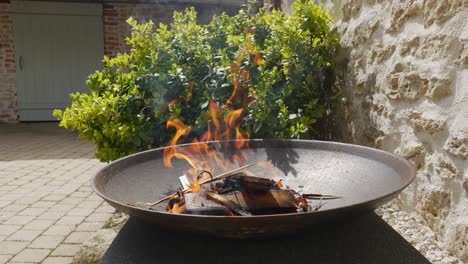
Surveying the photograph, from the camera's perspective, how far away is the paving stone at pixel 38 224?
363 centimetres

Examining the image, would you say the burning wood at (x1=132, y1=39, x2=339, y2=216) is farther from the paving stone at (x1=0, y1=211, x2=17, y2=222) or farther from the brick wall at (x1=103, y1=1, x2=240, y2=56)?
the brick wall at (x1=103, y1=1, x2=240, y2=56)

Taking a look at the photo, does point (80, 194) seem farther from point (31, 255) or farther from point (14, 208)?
point (31, 255)

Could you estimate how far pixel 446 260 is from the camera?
6.43 feet

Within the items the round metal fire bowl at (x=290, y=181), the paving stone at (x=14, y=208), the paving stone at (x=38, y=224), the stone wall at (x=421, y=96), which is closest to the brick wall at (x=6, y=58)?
the paving stone at (x=14, y=208)

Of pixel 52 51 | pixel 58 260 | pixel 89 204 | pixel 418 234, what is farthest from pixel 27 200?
pixel 52 51

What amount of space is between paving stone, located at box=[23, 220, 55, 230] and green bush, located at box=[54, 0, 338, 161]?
915 millimetres

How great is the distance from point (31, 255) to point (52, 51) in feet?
26.0

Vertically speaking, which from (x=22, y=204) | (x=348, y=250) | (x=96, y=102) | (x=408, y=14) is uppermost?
(x=408, y=14)

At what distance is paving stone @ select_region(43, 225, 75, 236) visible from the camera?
3497 mm

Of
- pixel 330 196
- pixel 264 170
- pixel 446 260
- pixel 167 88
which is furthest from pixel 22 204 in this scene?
pixel 446 260

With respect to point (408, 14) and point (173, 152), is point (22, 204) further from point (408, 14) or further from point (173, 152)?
point (408, 14)

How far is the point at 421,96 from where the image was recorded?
225cm

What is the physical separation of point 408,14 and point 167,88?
1798 millimetres

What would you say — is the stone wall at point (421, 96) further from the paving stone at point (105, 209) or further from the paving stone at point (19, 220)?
the paving stone at point (19, 220)
